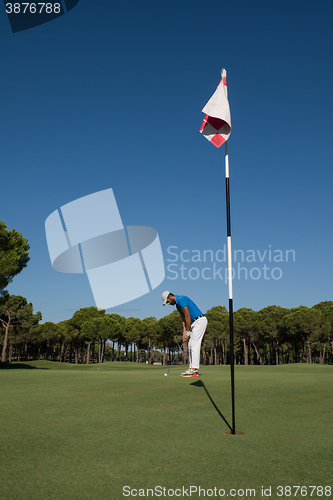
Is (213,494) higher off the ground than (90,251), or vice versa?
(90,251)

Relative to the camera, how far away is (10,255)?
25906 millimetres

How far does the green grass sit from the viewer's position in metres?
2.95

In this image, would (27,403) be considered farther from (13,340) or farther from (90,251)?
(13,340)

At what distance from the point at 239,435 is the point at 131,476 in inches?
71.3

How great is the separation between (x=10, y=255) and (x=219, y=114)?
2338 cm

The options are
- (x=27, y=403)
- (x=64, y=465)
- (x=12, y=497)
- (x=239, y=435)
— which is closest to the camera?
(x=12, y=497)

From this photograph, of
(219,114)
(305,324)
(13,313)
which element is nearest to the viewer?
(219,114)

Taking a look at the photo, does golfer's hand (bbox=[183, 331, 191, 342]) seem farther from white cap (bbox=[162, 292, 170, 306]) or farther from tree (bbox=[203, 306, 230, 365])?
tree (bbox=[203, 306, 230, 365])

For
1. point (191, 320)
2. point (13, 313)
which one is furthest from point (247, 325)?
point (191, 320)

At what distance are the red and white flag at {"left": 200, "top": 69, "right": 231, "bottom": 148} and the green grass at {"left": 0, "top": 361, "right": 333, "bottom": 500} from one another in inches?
189

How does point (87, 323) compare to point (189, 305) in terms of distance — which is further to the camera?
point (87, 323)

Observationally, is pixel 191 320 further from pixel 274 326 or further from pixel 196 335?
pixel 274 326

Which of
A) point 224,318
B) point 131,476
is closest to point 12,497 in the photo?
point 131,476

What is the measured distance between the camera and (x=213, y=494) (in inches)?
109
